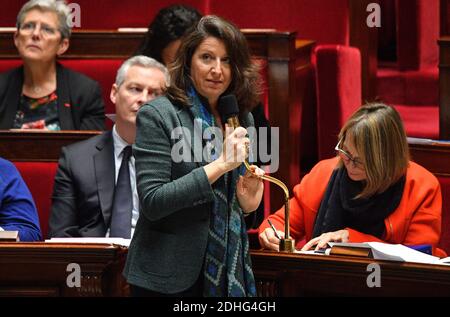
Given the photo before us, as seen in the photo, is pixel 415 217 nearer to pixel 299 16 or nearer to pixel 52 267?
pixel 52 267

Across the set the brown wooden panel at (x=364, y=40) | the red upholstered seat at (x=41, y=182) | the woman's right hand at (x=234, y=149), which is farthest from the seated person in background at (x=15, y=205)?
the brown wooden panel at (x=364, y=40)

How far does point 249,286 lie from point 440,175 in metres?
0.49

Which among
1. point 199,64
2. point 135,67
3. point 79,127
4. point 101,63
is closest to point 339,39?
point 101,63

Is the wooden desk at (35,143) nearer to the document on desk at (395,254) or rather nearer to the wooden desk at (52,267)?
the wooden desk at (52,267)

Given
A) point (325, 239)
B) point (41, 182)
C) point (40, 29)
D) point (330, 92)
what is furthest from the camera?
point (330, 92)

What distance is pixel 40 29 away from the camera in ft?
6.15

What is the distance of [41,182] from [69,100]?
277 mm

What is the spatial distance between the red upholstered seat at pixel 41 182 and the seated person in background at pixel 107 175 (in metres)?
0.13

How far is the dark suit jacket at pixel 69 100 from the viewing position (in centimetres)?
182

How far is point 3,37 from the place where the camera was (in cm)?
201

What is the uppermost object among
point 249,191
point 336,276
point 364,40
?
point 364,40

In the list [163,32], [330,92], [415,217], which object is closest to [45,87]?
[163,32]

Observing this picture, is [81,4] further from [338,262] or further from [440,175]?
[338,262]

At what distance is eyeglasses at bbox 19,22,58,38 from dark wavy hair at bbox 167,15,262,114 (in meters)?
0.75
